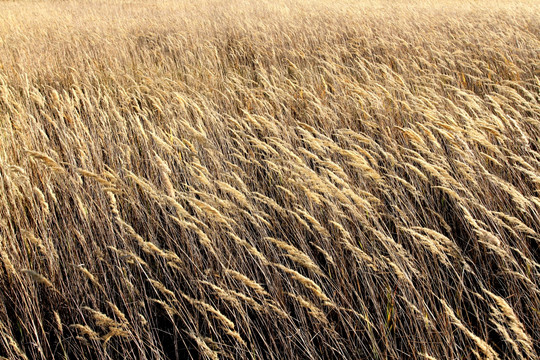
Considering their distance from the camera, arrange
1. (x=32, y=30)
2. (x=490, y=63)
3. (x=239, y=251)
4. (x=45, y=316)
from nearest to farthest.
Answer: (x=45, y=316) → (x=239, y=251) → (x=490, y=63) → (x=32, y=30)

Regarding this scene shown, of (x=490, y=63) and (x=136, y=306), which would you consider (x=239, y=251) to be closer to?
(x=136, y=306)

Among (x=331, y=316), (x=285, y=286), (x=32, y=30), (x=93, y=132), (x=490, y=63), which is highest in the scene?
(x=32, y=30)

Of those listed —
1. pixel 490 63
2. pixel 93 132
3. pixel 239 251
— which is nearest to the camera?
pixel 239 251

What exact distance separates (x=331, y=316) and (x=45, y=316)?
46.1 inches

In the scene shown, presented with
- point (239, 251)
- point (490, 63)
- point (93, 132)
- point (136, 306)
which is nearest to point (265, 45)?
point (490, 63)

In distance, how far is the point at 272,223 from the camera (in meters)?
1.82

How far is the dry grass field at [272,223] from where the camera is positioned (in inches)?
49.6

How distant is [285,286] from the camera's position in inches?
59.7

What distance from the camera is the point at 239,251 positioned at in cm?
157

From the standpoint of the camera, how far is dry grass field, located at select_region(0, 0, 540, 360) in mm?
1261

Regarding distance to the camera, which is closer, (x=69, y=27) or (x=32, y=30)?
(x=32, y=30)

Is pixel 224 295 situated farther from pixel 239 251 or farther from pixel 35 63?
pixel 35 63

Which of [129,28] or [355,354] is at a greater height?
[129,28]

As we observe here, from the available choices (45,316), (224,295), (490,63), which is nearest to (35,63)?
(45,316)
